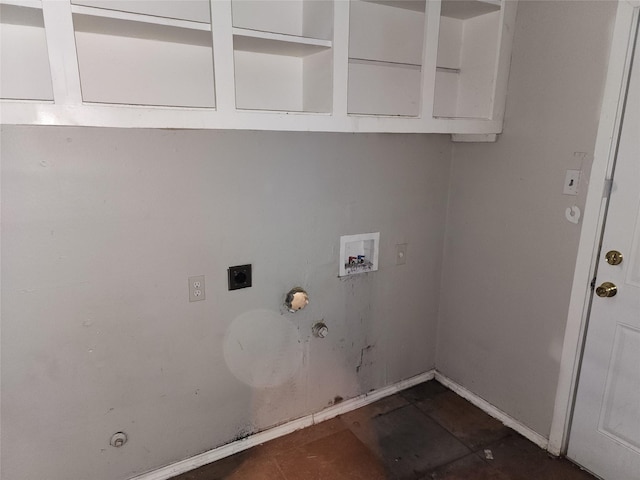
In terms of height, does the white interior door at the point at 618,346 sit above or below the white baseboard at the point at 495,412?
above

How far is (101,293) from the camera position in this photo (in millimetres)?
1641

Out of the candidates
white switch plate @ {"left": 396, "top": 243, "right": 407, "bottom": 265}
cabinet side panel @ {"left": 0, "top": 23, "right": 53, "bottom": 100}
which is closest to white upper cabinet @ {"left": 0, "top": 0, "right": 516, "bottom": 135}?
cabinet side panel @ {"left": 0, "top": 23, "right": 53, "bottom": 100}

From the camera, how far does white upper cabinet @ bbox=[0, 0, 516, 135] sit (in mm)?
1288

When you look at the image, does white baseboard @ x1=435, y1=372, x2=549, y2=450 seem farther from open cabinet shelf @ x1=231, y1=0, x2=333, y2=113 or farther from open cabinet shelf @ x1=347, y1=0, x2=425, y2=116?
open cabinet shelf @ x1=231, y1=0, x2=333, y2=113

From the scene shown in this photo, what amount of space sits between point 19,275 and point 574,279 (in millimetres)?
2130

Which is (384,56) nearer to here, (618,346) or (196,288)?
(196,288)

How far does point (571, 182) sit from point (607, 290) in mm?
461

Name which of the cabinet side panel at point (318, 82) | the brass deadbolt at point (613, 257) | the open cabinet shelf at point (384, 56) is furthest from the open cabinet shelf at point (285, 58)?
the brass deadbolt at point (613, 257)

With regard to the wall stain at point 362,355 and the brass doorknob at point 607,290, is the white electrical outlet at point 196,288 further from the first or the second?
the brass doorknob at point 607,290

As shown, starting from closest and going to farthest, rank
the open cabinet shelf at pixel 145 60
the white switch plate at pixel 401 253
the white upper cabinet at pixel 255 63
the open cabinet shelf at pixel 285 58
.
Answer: the white upper cabinet at pixel 255 63 < the open cabinet shelf at pixel 145 60 < the open cabinet shelf at pixel 285 58 < the white switch plate at pixel 401 253

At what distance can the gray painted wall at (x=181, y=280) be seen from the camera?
5.02 ft

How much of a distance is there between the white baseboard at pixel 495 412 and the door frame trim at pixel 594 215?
0.21 feet

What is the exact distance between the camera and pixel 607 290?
179 cm

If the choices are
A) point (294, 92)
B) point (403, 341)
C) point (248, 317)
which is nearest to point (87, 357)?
point (248, 317)
